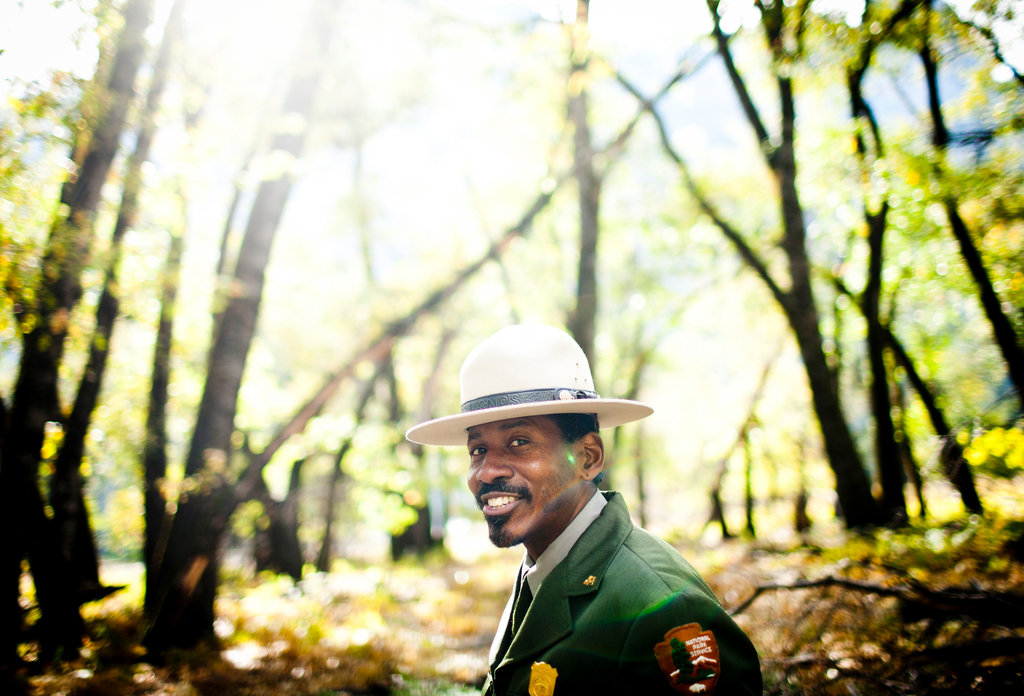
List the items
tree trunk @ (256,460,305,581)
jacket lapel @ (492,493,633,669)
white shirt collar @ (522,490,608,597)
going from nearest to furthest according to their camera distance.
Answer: jacket lapel @ (492,493,633,669) → white shirt collar @ (522,490,608,597) → tree trunk @ (256,460,305,581)

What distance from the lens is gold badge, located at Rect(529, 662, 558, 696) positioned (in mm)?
1957

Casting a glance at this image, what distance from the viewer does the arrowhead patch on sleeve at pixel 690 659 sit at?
1.67 m

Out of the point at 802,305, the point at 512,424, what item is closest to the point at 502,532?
the point at 512,424

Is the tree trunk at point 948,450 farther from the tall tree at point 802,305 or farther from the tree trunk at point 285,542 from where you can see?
the tree trunk at point 285,542

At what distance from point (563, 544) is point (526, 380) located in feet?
2.51

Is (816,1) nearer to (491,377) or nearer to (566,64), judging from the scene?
(566,64)

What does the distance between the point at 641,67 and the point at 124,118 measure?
32.4ft

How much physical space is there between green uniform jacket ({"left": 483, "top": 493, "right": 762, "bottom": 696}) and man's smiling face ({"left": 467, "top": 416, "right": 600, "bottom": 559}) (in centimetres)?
22

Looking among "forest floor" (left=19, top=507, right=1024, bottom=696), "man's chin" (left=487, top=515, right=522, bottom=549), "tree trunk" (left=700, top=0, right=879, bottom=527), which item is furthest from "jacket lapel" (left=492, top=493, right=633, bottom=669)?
"tree trunk" (left=700, top=0, right=879, bottom=527)

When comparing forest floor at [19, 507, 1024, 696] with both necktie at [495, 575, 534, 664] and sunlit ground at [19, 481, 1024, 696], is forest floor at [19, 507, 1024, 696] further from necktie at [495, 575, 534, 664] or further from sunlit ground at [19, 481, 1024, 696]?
necktie at [495, 575, 534, 664]

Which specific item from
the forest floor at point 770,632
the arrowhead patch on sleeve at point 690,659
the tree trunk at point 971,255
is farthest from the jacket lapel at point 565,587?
the tree trunk at point 971,255

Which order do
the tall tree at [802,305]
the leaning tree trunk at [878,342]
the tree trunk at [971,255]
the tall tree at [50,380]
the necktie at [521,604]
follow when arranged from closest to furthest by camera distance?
the necktie at [521,604]
the tall tree at [50,380]
the tree trunk at [971,255]
the leaning tree trunk at [878,342]
the tall tree at [802,305]

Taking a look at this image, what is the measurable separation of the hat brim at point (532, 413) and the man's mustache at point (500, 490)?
1.00ft

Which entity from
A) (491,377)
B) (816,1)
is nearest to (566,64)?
(816,1)
